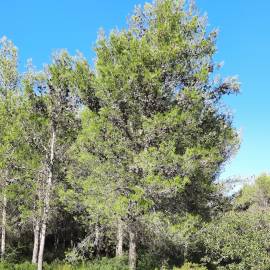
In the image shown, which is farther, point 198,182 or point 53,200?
point 53,200

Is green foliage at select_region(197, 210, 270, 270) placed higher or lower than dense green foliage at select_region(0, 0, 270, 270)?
lower

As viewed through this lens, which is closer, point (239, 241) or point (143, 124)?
point (143, 124)

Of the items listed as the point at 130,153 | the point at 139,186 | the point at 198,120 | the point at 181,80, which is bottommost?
the point at 139,186

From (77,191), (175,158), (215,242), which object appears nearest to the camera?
(175,158)

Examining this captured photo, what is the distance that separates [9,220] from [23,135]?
10.9 meters

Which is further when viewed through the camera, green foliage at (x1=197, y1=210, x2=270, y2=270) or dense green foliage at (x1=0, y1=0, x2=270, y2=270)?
green foliage at (x1=197, y1=210, x2=270, y2=270)

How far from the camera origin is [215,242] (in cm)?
1988

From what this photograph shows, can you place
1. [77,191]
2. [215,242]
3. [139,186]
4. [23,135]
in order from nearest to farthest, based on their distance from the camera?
[139,186] < [77,191] < [23,135] < [215,242]

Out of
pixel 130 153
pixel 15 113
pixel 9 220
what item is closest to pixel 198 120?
pixel 130 153

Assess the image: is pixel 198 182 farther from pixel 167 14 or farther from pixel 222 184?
pixel 167 14

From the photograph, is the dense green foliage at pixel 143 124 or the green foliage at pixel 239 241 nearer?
the dense green foliage at pixel 143 124

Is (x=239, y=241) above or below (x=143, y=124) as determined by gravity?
below

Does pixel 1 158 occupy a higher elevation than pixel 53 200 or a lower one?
higher

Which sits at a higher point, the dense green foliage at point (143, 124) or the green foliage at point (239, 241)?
the dense green foliage at point (143, 124)
